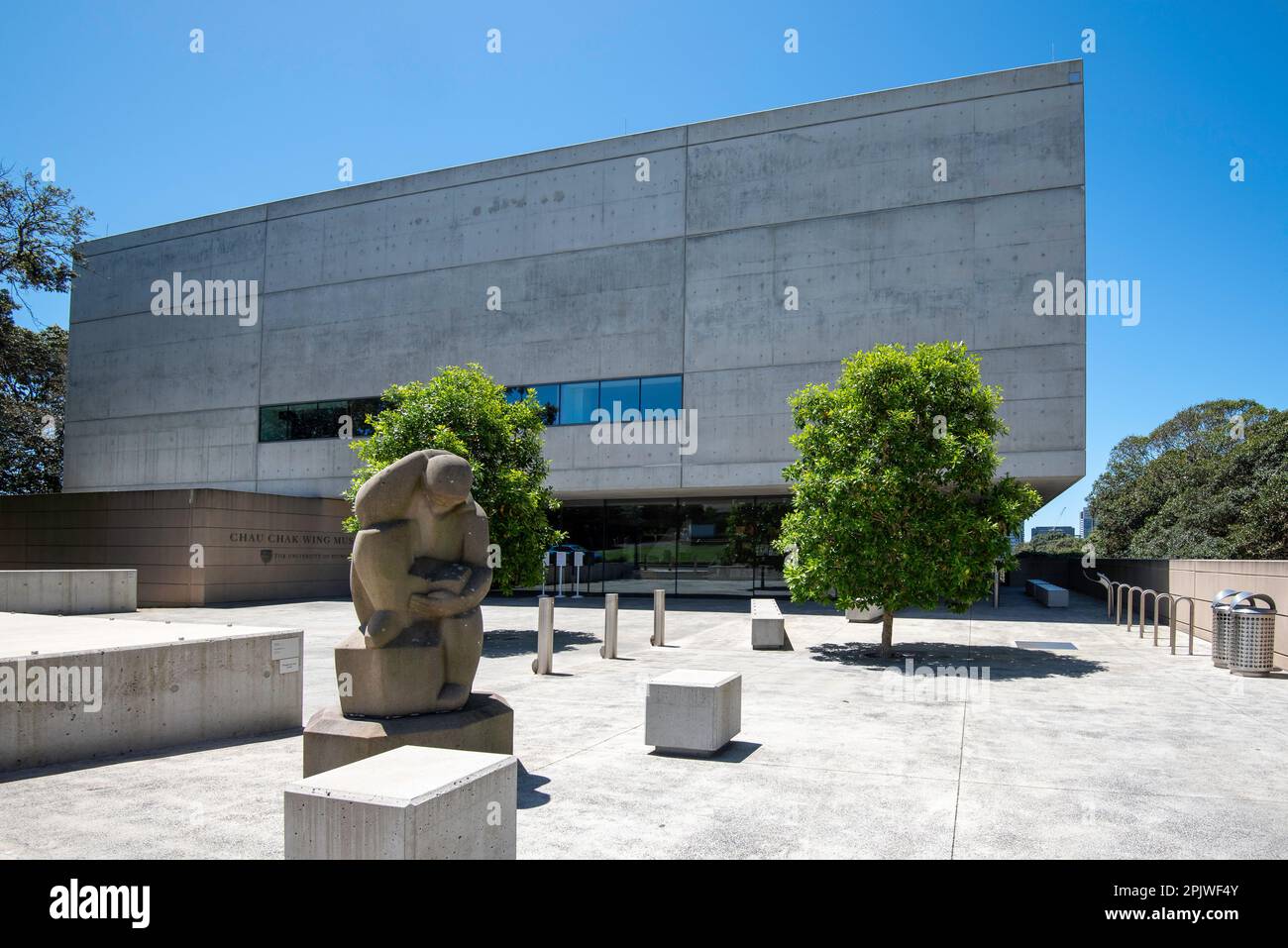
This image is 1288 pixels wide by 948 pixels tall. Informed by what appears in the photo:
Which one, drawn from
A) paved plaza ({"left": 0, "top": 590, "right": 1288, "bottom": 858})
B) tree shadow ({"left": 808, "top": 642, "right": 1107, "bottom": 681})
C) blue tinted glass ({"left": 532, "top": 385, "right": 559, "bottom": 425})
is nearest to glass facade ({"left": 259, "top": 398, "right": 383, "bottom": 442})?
blue tinted glass ({"left": 532, "top": 385, "right": 559, "bottom": 425})

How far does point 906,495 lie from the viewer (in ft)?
45.0

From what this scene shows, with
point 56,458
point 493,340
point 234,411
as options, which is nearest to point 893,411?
point 493,340

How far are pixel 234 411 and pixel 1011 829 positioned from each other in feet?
109

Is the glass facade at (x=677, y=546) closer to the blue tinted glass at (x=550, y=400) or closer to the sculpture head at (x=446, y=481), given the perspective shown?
the blue tinted glass at (x=550, y=400)

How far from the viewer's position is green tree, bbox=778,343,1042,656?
1348 cm

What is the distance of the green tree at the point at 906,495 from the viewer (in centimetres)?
1348

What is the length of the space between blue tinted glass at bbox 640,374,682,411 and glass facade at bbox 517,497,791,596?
14.0 feet

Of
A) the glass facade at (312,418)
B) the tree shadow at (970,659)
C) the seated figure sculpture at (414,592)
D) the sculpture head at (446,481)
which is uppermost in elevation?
the glass facade at (312,418)

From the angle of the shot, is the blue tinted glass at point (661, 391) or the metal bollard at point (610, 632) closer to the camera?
the metal bollard at point (610, 632)

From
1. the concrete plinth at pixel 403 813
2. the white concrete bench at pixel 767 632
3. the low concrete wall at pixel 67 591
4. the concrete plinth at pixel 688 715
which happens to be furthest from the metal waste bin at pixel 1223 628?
the low concrete wall at pixel 67 591

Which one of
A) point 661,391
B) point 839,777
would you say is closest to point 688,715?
point 839,777

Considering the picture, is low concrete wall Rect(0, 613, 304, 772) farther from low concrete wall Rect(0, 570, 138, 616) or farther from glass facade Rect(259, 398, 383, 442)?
glass facade Rect(259, 398, 383, 442)

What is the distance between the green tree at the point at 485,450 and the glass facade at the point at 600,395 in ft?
29.7

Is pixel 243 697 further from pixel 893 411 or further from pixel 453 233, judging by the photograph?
pixel 453 233
